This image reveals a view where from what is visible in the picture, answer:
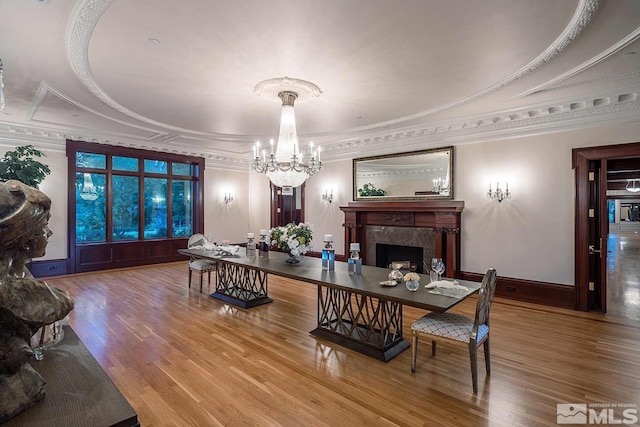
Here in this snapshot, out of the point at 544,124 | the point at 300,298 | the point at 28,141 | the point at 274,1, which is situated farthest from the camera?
the point at 28,141

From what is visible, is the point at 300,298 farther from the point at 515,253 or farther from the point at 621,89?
the point at 621,89

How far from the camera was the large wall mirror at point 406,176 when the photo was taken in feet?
18.9

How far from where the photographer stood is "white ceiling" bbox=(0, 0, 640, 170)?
2.44m

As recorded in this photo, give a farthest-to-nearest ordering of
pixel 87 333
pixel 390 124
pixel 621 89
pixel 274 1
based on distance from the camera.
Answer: pixel 390 124 < pixel 621 89 < pixel 87 333 < pixel 274 1

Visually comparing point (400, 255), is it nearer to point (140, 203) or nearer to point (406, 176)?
point (406, 176)

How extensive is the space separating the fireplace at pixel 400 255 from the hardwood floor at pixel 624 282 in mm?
2753

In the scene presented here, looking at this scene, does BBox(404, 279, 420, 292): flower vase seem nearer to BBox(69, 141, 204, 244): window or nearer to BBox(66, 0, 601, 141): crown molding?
BBox(66, 0, 601, 141): crown molding

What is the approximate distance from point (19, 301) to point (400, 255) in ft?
19.7

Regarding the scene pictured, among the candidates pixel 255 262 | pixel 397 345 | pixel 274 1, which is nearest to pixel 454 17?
pixel 274 1

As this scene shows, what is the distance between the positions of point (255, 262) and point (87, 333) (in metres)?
2.02

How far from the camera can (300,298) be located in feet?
16.5

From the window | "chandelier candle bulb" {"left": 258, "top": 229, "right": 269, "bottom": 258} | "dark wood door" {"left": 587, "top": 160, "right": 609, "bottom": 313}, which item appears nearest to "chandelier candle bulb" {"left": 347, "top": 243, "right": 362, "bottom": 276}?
"chandelier candle bulb" {"left": 258, "top": 229, "right": 269, "bottom": 258}

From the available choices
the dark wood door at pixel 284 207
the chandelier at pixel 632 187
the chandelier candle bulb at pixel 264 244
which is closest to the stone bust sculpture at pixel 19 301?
the chandelier candle bulb at pixel 264 244

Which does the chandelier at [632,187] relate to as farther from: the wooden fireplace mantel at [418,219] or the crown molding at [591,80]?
the crown molding at [591,80]
